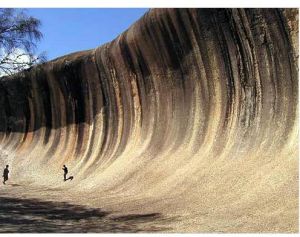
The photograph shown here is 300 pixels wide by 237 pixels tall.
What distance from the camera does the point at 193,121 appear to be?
17688 mm

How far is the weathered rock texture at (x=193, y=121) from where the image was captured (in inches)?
485

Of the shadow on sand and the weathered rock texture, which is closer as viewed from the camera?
the shadow on sand

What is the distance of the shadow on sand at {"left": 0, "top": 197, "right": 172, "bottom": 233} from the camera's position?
9992 mm

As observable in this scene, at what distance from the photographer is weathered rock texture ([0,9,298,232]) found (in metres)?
12.3

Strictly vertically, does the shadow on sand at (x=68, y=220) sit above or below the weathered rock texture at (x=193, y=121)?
below

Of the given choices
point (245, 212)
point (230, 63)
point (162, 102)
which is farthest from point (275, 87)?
point (162, 102)

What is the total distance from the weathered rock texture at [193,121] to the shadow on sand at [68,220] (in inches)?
30.4

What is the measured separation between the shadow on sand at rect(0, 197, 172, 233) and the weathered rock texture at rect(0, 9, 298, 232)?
2.54 feet

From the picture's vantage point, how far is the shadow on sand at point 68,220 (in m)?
9.99

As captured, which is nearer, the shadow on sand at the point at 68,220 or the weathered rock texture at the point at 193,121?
the shadow on sand at the point at 68,220

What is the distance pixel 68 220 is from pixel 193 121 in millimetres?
7229

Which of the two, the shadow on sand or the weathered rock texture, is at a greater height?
the weathered rock texture

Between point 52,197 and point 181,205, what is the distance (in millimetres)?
6045

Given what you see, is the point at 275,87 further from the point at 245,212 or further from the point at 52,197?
the point at 52,197
